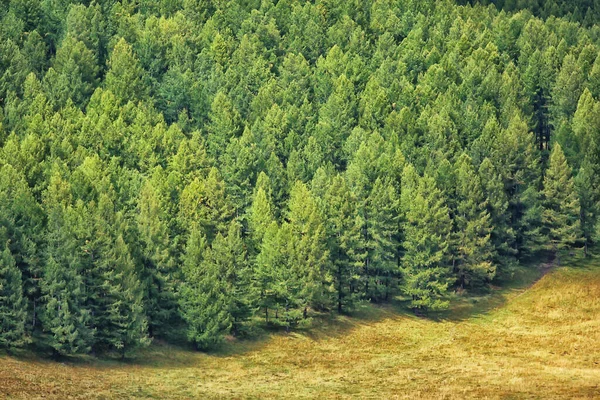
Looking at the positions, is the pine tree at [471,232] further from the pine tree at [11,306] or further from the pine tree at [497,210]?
the pine tree at [11,306]

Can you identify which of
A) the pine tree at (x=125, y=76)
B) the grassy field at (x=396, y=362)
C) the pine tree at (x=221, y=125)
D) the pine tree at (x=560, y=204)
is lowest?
the grassy field at (x=396, y=362)

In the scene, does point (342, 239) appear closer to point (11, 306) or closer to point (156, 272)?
point (156, 272)

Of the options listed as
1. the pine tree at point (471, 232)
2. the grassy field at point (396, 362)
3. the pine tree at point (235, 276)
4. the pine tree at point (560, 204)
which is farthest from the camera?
the pine tree at point (560, 204)

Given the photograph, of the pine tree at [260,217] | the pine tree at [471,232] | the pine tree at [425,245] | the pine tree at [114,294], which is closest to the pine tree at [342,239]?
the pine tree at [425,245]

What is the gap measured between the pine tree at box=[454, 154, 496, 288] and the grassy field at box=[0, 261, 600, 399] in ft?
12.7

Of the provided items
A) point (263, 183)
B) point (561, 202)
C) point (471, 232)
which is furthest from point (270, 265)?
point (561, 202)

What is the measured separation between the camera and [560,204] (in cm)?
15512

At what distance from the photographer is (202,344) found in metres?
124

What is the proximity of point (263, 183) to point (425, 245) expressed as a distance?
2038cm

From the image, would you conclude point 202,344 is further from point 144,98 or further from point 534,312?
point 144,98

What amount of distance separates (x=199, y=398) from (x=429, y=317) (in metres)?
39.5

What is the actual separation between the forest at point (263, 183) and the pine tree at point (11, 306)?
0.73 feet

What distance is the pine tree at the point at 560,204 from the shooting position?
154m

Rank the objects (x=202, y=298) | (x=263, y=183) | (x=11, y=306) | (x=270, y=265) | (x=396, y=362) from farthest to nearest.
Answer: (x=263, y=183)
(x=270, y=265)
(x=202, y=298)
(x=396, y=362)
(x=11, y=306)
